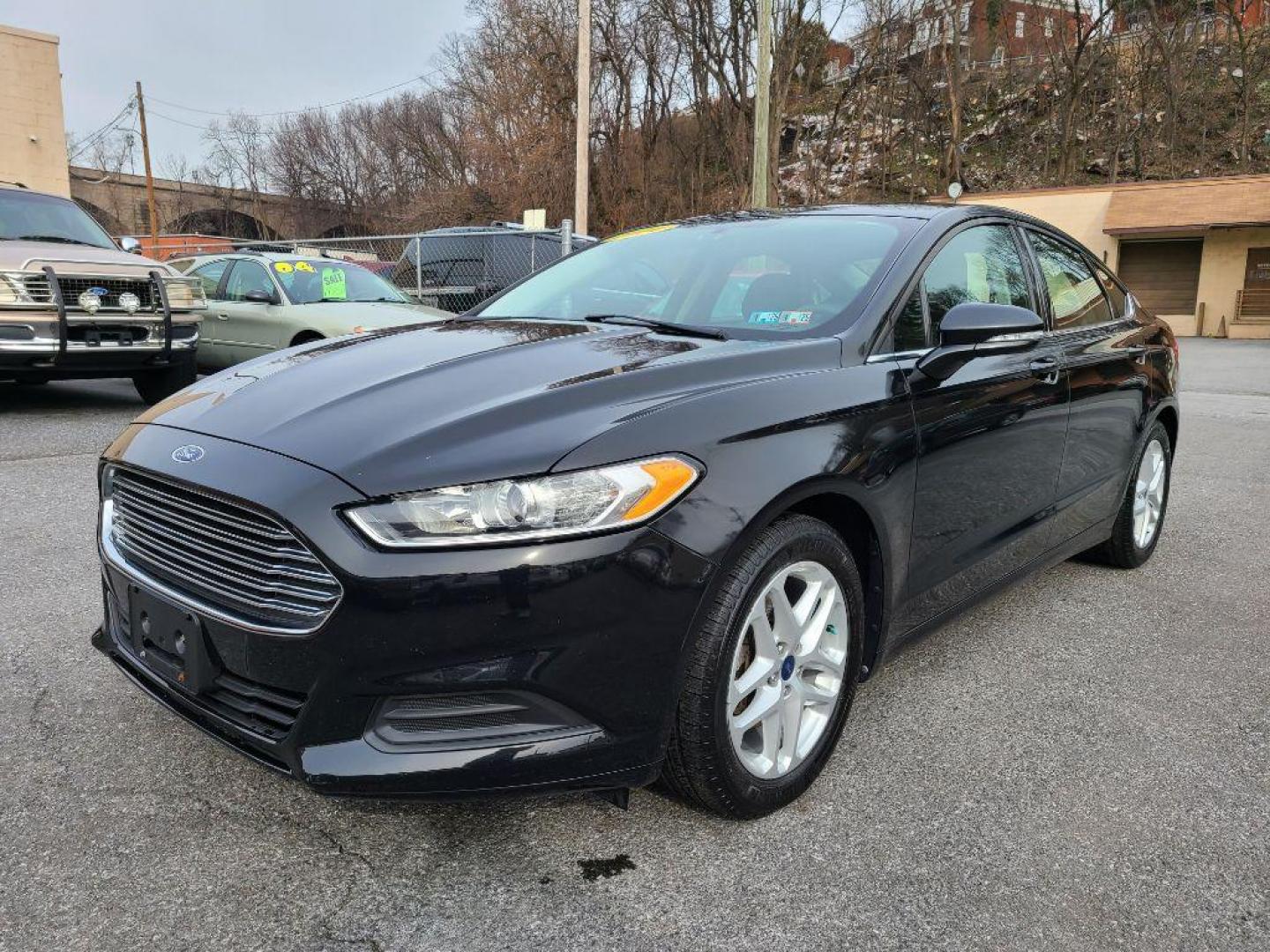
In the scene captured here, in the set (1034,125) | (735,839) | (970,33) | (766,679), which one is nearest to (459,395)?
(766,679)

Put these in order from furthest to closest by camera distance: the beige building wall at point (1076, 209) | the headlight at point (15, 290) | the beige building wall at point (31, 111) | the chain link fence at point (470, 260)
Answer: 1. the beige building wall at point (1076, 209)
2. the beige building wall at point (31, 111)
3. the chain link fence at point (470, 260)
4. the headlight at point (15, 290)

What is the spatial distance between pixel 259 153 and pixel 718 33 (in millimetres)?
35914

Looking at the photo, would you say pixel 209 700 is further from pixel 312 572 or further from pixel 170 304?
pixel 170 304

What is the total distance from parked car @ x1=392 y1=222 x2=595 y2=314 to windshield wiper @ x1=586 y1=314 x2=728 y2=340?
29.6 feet

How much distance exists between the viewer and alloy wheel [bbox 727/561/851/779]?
2.19 meters

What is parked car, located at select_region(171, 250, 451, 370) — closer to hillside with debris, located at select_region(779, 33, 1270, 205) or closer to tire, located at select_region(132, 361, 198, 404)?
tire, located at select_region(132, 361, 198, 404)

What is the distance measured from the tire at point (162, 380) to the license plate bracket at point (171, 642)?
6.83 meters

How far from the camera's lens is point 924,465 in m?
2.64

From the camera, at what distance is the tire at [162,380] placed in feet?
27.7

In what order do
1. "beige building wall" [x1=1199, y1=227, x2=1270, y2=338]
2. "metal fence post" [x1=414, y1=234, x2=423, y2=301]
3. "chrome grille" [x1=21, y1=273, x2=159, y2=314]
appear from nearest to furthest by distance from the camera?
"chrome grille" [x1=21, y1=273, x2=159, y2=314] → "metal fence post" [x1=414, y1=234, x2=423, y2=301] → "beige building wall" [x1=1199, y1=227, x2=1270, y2=338]

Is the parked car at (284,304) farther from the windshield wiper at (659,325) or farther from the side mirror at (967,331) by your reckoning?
the side mirror at (967,331)

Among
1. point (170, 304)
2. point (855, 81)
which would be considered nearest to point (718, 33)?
point (855, 81)

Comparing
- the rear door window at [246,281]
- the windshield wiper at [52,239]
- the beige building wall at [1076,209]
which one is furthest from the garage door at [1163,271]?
the windshield wiper at [52,239]

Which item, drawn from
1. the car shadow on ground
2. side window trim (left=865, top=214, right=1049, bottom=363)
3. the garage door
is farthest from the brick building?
side window trim (left=865, top=214, right=1049, bottom=363)
